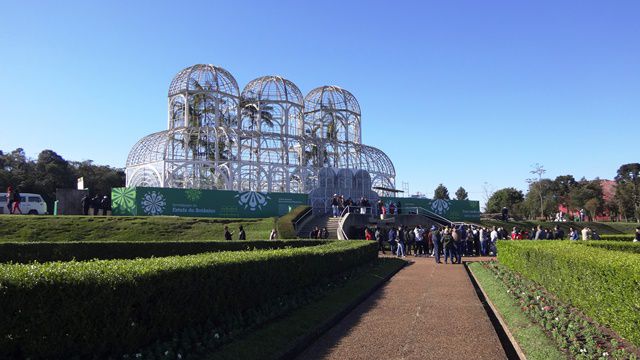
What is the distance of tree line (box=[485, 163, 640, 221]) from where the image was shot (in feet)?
238

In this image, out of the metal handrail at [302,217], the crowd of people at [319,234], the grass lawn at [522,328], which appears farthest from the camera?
the metal handrail at [302,217]

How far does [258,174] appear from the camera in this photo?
127ft

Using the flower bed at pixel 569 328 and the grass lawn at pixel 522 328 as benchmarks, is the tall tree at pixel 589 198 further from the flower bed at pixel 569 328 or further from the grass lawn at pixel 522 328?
the flower bed at pixel 569 328

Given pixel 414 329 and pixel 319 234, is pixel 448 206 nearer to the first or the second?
pixel 319 234

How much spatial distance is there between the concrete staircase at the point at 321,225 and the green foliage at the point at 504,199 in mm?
60668

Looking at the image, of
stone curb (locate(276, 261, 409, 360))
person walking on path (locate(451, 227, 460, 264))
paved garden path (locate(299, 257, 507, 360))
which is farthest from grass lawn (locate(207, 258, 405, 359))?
person walking on path (locate(451, 227, 460, 264))

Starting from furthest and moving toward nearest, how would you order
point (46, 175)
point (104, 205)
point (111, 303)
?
point (46, 175) → point (104, 205) → point (111, 303)

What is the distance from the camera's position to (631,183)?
74062 mm

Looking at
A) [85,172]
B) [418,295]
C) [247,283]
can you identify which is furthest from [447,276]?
[85,172]

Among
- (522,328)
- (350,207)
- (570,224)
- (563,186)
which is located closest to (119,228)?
(350,207)

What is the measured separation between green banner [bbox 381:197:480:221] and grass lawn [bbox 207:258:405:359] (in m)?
28.7

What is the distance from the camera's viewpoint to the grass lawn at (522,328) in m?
6.88

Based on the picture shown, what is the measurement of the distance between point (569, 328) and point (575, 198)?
77.1 metres

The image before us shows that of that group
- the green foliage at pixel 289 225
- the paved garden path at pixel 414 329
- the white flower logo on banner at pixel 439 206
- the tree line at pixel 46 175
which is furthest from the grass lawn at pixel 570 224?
the tree line at pixel 46 175
